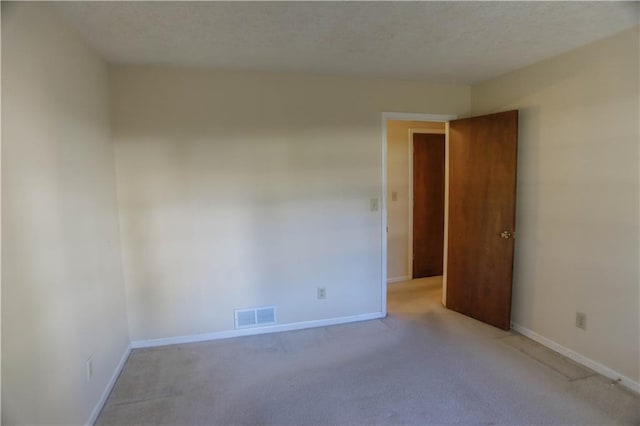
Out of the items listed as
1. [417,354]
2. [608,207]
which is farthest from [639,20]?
[417,354]

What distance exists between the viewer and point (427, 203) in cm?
487

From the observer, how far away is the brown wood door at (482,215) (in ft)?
10.2

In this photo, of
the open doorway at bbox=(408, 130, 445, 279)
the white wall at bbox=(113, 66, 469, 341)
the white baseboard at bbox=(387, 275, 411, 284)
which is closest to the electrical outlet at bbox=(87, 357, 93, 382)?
the white wall at bbox=(113, 66, 469, 341)

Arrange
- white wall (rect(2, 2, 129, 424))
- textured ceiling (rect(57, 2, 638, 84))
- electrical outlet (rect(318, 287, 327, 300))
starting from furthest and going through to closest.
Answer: electrical outlet (rect(318, 287, 327, 300)) → textured ceiling (rect(57, 2, 638, 84)) → white wall (rect(2, 2, 129, 424))

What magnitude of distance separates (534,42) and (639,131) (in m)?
0.88

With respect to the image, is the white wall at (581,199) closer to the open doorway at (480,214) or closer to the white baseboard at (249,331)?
the open doorway at (480,214)

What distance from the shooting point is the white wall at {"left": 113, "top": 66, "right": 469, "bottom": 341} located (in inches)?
114

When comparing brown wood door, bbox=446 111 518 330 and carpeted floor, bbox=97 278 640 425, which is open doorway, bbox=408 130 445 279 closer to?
brown wood door, bbox=446 111 518 330

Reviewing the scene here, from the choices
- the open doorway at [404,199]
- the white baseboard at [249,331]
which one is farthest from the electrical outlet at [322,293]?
the open doorway at [404,199]

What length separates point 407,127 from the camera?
15.3 ft

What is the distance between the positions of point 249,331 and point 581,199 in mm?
2909

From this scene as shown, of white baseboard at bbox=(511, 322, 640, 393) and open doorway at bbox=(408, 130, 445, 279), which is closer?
white baseboard at bbox=(511, 322, 640, 393)

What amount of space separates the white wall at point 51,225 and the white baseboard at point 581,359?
3332mm

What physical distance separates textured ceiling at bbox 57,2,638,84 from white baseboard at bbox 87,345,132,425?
227cm
